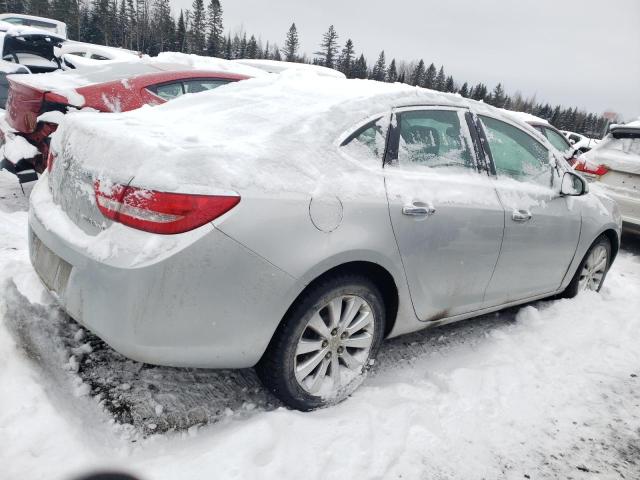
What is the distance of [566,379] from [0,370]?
10.2 feet

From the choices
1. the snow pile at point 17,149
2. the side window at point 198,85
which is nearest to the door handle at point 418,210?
the snow pile at point 17,149

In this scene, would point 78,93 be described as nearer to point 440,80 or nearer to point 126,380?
point 126,380

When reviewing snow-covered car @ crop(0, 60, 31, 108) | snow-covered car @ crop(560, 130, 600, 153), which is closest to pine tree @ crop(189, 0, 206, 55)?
snow-covered car @ crop(560, 130, 600, 153)

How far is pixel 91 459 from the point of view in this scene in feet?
6.09

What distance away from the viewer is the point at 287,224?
1979mm

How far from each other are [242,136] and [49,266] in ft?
3.51

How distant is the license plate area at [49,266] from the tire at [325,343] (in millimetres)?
938

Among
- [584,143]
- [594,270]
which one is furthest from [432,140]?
[584,143]

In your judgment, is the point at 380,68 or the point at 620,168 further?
the point at 380,68

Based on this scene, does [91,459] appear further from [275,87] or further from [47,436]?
[275,87]

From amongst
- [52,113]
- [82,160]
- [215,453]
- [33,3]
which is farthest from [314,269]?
[33,3]

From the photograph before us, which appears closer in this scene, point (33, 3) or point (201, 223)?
point (201, 223)

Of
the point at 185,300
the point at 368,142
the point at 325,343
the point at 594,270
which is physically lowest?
the point at 594,270

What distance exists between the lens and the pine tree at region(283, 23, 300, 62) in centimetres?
8200
